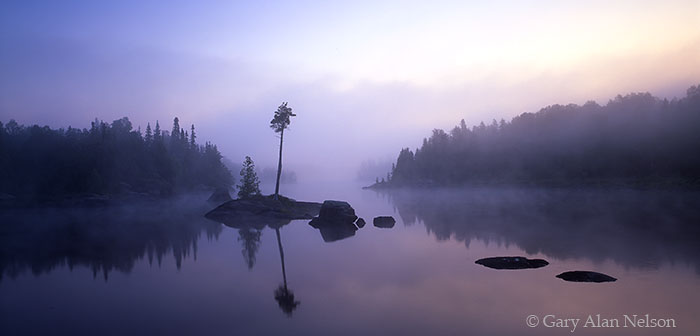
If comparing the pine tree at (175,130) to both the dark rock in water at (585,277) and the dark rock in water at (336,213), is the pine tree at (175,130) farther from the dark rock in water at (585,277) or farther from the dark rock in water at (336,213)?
the dark rock in water at (585,277)

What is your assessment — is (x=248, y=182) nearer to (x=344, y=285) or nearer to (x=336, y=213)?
(x=336, y=213)

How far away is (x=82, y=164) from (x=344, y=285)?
119688mm

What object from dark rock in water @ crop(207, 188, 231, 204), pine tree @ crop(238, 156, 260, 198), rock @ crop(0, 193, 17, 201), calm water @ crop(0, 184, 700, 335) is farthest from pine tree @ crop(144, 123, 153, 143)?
calm water @ crop(0, 184, 700, 335)

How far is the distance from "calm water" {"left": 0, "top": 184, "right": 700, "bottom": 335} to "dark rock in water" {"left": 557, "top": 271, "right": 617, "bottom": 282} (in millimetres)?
546

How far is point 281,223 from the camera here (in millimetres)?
43344

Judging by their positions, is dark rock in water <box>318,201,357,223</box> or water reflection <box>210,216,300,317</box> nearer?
water reflection <box>210,216,300,317</box>

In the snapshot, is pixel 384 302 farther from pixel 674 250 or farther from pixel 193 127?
pixel 193 127

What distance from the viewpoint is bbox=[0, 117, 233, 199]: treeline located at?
101 metres

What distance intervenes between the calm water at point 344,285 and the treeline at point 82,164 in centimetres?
9026

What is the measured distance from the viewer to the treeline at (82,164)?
332ft

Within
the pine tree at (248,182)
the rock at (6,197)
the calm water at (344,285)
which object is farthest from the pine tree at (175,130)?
the calm water at (344,285)

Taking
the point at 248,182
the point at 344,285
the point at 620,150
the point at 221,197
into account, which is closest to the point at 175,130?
the point at 221,197

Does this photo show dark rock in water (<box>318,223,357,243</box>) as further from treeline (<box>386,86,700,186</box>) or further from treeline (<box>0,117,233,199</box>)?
treeline (<box>386,86,700,186</box>)

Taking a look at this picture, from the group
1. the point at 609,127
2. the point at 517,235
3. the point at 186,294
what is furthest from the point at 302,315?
the point at 609,127
